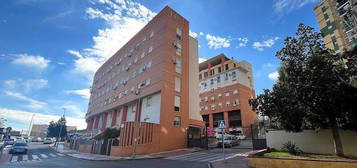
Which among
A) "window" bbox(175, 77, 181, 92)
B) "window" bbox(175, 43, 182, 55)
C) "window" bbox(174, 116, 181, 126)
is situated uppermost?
"window" bbox(175, 43, 182, 55)

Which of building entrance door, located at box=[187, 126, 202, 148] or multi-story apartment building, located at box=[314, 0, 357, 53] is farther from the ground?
multi-story apartment building, located at box=[314, 0, 357, 53]

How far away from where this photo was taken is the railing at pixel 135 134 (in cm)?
1814

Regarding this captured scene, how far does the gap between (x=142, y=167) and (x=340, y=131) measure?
1242 cm

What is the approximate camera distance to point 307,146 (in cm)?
1202

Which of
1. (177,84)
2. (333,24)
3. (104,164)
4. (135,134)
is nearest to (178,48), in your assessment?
(177,84)

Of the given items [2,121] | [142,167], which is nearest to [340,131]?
[142,167]

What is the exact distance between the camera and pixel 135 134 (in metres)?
18.3

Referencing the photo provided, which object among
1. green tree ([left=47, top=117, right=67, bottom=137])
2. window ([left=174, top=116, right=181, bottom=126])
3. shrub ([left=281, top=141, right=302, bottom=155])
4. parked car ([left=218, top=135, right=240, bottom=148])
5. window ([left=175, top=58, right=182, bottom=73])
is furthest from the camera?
green tree ([left=47, top=117, right=67, bottom=137])

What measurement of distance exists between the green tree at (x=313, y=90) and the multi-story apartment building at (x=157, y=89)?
12232 mm

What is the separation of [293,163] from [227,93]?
37.9 metres

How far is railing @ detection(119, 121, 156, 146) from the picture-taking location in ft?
59.5

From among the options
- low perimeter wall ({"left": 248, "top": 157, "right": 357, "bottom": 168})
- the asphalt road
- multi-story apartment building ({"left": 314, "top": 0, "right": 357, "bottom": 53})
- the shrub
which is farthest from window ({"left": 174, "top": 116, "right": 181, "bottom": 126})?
multi-story apartment building ({"left": 314, "top": 0, "right": 357, "bottom": 53})

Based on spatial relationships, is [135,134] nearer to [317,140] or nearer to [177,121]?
[177,121]

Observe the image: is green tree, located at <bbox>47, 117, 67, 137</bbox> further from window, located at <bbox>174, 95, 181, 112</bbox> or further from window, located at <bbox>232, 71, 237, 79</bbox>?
window, located at <bbox>232, 71, 237, 79</bbox>
